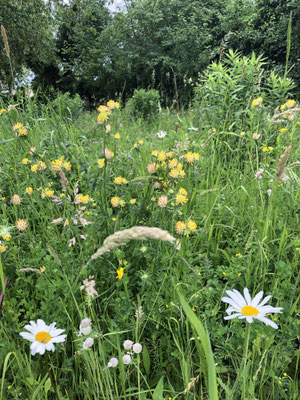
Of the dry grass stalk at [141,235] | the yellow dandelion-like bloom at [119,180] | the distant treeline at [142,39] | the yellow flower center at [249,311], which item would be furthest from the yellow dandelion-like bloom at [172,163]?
the distant treeline at [142,39]

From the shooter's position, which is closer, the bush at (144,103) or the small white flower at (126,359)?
the small white flower at (126,359)

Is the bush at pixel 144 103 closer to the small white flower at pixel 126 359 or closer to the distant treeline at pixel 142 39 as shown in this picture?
the distant treeline at pixel 142 39

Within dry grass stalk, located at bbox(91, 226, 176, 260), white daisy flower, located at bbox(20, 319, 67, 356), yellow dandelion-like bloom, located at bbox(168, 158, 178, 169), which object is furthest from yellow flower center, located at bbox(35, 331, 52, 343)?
yellow dandelion-like bloom, located at bbox(168, 158, 178, 169)

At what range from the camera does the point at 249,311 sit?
63 centimetres

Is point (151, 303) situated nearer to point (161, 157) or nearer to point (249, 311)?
point (249, 311)

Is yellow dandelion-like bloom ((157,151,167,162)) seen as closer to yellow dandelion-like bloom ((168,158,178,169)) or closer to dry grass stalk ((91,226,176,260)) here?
yellow dandelion-like bloom ((168,158,178,169))

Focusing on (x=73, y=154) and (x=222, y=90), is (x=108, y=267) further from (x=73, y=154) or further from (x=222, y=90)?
(x=222, y=90)

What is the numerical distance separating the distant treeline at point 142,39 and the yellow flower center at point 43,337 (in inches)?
314

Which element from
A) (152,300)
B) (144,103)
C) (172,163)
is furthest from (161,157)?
(144,103)

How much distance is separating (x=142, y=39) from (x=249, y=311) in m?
16.2

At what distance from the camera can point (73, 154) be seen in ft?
6.70

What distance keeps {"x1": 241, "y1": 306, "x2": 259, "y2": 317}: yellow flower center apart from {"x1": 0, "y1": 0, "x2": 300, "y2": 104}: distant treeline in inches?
312

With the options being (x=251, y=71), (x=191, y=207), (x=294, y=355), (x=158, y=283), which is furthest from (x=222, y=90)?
(x=294, y=355)

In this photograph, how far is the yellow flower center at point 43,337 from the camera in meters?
0.65
